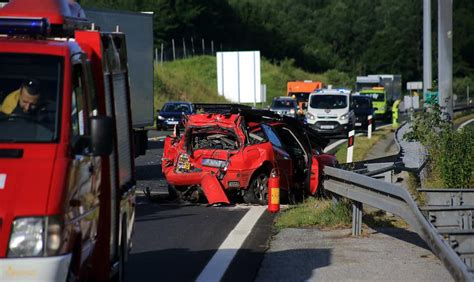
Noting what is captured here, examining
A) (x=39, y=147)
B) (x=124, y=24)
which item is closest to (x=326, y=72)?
(x=124, y=24)

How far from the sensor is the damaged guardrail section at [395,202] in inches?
295

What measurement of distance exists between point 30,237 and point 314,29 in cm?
12447

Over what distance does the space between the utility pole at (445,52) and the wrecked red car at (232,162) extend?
10.9 ft

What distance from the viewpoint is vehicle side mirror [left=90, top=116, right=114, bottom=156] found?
6.83 m

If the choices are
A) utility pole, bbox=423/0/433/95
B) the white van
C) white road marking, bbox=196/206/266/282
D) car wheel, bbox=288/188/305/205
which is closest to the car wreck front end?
white road marking, bbox=196/206/266/282

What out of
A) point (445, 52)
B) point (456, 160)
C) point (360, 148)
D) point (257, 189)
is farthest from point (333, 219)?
point (360, 148)

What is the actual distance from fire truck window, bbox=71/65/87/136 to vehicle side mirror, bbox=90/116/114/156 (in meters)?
0.28

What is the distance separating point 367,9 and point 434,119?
111631mm

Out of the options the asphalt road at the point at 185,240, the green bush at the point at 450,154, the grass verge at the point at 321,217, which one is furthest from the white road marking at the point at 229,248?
the green bush at the point at 450,154

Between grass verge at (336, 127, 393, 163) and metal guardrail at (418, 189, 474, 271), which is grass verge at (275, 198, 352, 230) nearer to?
metal guardrail at (418, 189, 474, 271)

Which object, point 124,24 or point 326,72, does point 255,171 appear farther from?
point 326,72

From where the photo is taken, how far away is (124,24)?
72.0 ft

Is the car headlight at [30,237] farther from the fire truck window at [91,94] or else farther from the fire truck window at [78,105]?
the fire truck window at [91,94]

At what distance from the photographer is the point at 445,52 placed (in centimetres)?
1992
